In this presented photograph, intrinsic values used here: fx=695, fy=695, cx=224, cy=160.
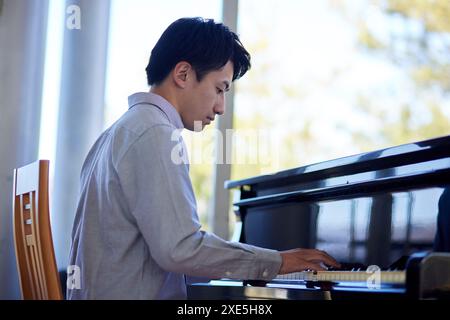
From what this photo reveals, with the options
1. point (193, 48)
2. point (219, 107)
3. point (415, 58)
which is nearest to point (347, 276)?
point (219, 107)

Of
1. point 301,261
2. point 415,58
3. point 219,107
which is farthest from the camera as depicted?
point 415,58

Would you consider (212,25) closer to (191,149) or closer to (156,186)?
(156,186)

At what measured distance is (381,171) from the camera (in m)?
1.79

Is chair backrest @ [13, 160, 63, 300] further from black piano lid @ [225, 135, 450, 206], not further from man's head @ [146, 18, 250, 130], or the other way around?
black piano lid @ [225, 135, 450, 206]

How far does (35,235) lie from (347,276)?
2.51 ft

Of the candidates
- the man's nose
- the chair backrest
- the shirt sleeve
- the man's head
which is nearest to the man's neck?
the man's head

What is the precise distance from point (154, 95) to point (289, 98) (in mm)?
3472

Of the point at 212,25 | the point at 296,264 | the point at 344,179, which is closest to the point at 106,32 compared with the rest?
the point at 212,25

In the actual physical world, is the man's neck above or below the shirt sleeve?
above

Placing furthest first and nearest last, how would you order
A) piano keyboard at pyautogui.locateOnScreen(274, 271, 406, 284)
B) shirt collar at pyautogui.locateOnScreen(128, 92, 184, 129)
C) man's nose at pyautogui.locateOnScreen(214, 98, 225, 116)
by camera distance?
man's nose at pyautogui.locateOnScreen(214, 98, 225, 116) → shirt collar at pyautogui.locateOnScreen(128, 92, 184, 129) → piano keyboard at pyautogui.locateOnScreen(274, 271, 406, 284)

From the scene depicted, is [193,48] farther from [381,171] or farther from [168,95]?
[381,171]

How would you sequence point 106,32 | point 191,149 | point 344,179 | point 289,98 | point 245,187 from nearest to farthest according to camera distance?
point 344,179 → point 245,187 → point 106,32 → point 191,149 → point 289,98

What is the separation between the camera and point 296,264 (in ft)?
5.21

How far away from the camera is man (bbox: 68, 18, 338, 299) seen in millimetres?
1490
